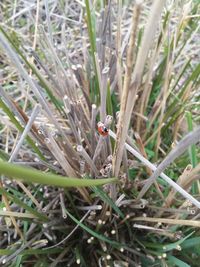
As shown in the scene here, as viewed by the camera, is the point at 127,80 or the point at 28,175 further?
the point at 127,80

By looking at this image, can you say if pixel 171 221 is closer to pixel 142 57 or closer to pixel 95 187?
pixel 95 187

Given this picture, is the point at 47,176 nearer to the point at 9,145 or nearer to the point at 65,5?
the point at 9,145

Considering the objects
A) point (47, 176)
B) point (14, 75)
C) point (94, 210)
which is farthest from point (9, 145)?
point (47, 176)

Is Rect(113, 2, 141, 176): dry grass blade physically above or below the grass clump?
above

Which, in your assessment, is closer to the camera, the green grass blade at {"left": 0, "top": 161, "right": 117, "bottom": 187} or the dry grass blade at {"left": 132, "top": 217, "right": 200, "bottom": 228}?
the green grass blade at {"left": 0, "top": 161, "right": 117, "bottom": 187}

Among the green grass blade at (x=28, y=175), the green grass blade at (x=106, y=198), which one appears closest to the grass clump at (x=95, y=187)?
the green grass blade at (x=106, y=198)

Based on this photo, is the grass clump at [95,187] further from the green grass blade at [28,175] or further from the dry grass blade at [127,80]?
the green grass blade at [28,175]

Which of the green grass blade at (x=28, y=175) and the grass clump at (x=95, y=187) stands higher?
the green grass blade at (x=28, y=175)

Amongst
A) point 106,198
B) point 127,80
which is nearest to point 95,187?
point 106,198

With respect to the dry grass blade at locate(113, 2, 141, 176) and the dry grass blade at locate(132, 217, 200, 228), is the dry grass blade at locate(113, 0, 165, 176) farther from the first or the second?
the dry grass blade at locate(132, 217, 200, 228)

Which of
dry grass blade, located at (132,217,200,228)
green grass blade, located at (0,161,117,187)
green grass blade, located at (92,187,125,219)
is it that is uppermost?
green grass blade, located at (0,161,117,187)

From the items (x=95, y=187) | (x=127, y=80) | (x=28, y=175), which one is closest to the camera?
(x=28, y=175)

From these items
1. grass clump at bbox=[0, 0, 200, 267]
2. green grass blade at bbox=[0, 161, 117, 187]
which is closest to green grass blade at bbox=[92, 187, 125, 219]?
grass clump at bbox=[0, 0, 200, 267]
